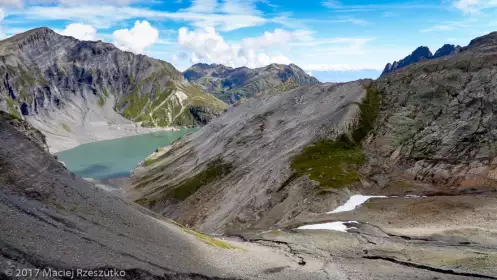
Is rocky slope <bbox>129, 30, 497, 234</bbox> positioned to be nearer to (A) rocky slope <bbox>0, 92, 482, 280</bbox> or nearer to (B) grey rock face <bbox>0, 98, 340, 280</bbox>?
(A) rocky slope <bbox>0, 92, 482, 280</bbox>

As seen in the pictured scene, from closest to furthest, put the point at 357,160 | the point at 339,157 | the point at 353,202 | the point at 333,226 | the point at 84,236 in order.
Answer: the point at 84,236, the point at 333,226, the point at 353,202, the point at 357,160, the point at 339,157

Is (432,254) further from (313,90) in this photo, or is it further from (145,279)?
(313,90)

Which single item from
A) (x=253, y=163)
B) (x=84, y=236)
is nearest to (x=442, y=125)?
(x=253, y=163)

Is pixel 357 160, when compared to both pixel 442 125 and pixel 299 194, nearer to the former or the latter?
pixel 299 194

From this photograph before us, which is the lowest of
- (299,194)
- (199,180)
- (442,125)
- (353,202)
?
(199,180)

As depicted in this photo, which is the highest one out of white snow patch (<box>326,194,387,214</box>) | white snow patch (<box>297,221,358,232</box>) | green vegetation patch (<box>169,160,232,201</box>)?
white snow patch (<box>326,194,387,214</box>)

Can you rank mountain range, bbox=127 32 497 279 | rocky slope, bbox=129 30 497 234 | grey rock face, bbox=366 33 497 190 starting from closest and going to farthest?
mountain range, bbox=127 32 497 279 < rocky slope, bbox=129 30 497 234 < grey rock face, bbox=366 33 497 190

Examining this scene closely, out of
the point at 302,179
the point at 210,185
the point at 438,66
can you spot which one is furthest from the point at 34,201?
the point at 438,66

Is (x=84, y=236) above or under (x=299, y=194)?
above

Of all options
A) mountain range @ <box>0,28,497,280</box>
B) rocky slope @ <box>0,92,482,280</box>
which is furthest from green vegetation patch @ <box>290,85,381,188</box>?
rocky slope @ <box>0,92,482,280</box>
